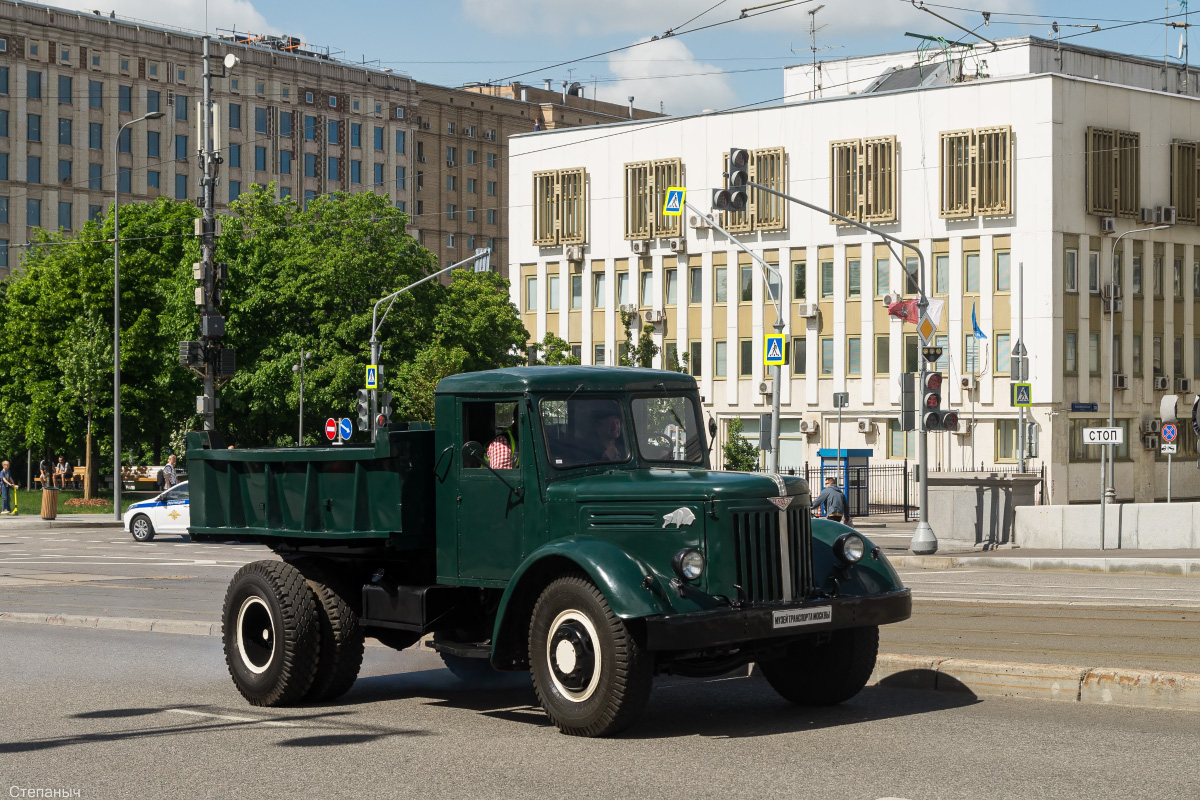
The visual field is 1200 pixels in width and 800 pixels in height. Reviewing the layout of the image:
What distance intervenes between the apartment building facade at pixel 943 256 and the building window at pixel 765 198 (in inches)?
3.3

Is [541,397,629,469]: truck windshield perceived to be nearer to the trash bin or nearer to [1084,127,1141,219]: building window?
the trash bin

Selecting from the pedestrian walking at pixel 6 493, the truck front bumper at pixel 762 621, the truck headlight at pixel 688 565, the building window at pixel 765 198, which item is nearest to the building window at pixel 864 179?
the building window at pixel 765 198

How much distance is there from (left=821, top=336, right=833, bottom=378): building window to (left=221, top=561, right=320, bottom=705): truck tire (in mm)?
51651

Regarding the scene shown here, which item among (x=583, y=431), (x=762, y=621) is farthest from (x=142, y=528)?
(x=762, y=621)

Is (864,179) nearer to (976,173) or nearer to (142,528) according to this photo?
(976,173)

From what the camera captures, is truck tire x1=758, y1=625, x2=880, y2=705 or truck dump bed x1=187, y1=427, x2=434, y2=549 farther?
Result: truck dump bed x1=187, y1=427, x2=434, y2=549

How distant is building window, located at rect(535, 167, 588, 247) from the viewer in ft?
225

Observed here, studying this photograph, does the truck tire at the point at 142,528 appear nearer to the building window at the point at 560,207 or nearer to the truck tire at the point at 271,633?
the truck tire at the point at 271,633

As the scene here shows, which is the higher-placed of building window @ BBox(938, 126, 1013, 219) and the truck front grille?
building window @ BBox(938, 126, 1013, 219)

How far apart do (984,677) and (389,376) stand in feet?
166

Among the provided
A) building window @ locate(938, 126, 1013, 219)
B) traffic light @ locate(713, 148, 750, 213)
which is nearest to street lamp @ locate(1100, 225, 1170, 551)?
building window @ locate(938, 126, 1013, 219)

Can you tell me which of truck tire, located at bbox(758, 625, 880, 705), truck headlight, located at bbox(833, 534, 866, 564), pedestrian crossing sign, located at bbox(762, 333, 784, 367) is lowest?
truck tire, located at bbox(758, 625, 880, 705)

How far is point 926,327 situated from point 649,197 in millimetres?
35375

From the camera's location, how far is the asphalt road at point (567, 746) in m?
7.72
